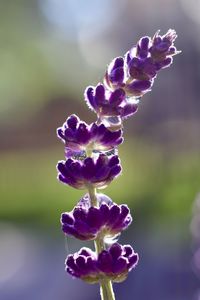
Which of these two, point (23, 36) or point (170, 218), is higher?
point (23, 36)

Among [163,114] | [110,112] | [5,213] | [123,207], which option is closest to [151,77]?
[110,112]

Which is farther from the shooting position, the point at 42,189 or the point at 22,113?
the point at 22,113

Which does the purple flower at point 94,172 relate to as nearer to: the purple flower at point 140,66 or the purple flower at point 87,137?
the purple flower at point 87,137

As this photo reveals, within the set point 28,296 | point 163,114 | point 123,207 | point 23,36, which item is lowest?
point 123,207

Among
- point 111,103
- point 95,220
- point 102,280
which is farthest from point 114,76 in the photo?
point 102,280

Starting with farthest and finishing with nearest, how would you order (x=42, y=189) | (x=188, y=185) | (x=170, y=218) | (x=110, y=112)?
(x=42, y=189)
(x=188, y=185)
(x=170, y=218)
(x=110, y=112)

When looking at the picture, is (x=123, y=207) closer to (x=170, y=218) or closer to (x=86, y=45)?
(x=170, y=218)

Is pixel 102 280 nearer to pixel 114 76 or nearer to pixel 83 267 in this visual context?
pixel 83 267
